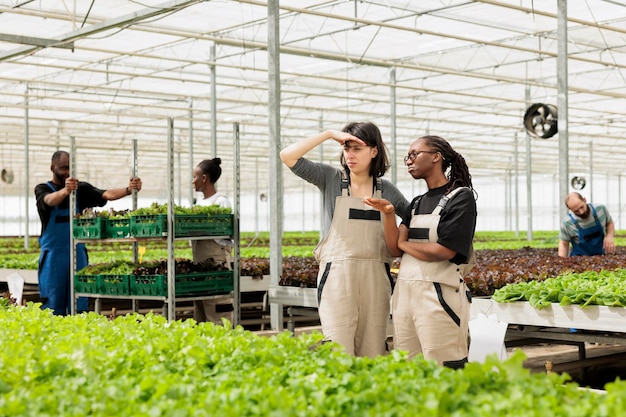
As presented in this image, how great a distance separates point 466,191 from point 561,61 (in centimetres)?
743

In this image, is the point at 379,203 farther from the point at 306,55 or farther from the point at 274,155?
the point at 306,55

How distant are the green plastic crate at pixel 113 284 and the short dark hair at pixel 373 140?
11.1 feet

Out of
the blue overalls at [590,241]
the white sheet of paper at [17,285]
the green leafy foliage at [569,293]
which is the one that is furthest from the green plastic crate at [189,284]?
the blue overalls at [590,241]

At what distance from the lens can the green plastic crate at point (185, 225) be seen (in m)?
6.54

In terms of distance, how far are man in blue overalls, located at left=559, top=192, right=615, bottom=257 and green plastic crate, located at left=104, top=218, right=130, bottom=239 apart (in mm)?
4120

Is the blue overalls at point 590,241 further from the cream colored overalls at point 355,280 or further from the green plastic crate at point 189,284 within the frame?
the cream colored overalls at point 355,280

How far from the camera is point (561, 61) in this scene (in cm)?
1058

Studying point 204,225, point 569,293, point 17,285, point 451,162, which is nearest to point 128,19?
point 204,225

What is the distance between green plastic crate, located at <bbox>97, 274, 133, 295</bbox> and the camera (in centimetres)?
686

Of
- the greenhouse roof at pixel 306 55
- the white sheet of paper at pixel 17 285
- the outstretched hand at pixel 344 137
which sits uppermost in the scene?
the greenhouse roof at pixel 306 55

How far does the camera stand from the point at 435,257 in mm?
3717

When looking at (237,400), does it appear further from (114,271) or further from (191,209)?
(114,271)

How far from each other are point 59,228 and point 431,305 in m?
4.42

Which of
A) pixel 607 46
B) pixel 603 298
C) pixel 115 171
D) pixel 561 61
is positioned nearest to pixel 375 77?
pixel 607 46
